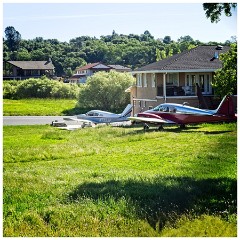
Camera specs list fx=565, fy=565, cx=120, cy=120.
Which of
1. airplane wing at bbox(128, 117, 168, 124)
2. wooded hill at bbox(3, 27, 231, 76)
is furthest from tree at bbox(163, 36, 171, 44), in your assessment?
airplane wing at bbox(128, 117, 168, 124)

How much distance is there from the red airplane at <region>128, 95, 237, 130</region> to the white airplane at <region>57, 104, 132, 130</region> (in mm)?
95

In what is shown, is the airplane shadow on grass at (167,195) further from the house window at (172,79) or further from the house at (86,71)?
the house window at (172,79)

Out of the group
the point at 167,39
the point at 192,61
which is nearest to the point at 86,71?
the point at 167,39

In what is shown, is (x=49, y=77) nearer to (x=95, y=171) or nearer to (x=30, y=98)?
(x=30, y=98)

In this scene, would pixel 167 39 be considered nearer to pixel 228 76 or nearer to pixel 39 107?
pixel 228 76

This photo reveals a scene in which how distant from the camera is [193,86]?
6.46m

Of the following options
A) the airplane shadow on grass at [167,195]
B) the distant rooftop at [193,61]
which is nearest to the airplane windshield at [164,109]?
the distant rooftop at [193,61]

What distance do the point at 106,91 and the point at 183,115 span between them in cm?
94

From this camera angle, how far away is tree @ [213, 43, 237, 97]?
6.02 m

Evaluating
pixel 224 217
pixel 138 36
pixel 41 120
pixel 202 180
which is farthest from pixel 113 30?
pixel 224 217

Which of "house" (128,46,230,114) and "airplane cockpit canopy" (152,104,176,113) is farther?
"airplane cockpit canopy" (152,104,176,113)

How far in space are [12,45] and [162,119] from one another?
1.95m

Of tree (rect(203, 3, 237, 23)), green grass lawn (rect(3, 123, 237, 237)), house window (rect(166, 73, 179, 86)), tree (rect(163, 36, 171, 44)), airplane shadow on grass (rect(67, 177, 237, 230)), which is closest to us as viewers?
green grass lawn (rect(3, 123, 237, 237))

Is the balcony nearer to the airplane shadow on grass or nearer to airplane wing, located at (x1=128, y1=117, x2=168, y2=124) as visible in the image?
airplane wing, located at (x1=128, y1=117, x2=168, y2=124)
